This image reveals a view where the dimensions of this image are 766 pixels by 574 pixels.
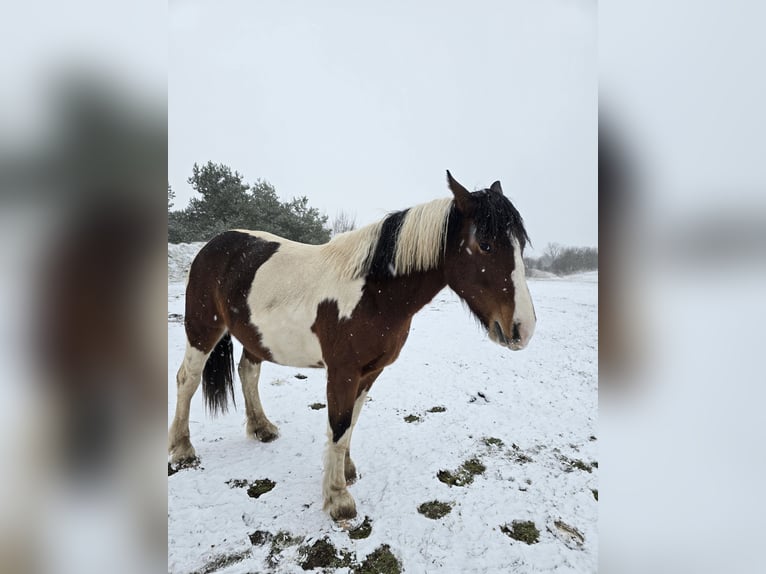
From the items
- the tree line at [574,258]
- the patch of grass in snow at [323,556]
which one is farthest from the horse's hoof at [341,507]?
the tree line at [574,258]

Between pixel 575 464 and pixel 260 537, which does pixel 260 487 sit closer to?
pixel 260 537

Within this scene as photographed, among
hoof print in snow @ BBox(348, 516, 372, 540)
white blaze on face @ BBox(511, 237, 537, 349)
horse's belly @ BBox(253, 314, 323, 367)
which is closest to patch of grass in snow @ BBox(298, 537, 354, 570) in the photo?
hoof print in snow @ BBox(348, 516, 372, 540)

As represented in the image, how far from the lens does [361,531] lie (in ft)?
6.18

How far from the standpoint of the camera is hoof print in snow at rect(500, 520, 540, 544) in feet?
6.02

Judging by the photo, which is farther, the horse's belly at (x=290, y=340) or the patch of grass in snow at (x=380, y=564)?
the horse's belly at (x=290, y=340)

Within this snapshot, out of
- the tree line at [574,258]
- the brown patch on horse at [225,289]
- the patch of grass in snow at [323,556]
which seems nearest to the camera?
the tree line at [574,258]

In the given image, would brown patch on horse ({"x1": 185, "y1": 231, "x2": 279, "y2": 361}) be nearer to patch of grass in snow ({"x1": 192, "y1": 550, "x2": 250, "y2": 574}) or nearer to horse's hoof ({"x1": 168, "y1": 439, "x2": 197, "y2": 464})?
horse's hoof ({"x1": 168, "y1": 439, "x2": 197, "y2": 464})

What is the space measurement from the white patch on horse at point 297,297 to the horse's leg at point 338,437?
260 mm

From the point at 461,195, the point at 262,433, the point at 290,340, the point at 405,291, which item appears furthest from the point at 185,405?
the point at 461,195

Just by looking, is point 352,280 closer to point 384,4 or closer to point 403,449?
point 384,4

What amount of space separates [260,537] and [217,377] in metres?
1.44

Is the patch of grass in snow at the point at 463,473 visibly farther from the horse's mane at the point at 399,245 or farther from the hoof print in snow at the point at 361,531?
the horse's mane at the point at 399,245

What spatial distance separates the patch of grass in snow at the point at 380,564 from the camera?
1632 mm

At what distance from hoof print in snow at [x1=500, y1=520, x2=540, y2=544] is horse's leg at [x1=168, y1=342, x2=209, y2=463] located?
7.77ft
